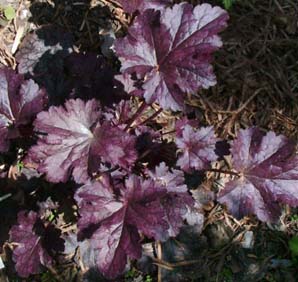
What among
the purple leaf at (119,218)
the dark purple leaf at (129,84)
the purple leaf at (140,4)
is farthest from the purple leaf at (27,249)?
the purple leaf at (140,4)

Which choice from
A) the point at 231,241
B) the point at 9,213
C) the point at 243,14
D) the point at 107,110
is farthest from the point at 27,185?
the point at 243,14

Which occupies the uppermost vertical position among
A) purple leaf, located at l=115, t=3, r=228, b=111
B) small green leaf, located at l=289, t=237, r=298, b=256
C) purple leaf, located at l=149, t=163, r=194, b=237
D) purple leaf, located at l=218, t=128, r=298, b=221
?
purple leaf, located at l=115, t=3, r=228, b=111

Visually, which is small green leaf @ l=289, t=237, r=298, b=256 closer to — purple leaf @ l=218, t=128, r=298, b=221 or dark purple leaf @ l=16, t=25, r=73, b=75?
purple leaf @ l=218, t=128, r=298, b=221

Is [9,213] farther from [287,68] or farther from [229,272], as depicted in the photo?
[287,68]

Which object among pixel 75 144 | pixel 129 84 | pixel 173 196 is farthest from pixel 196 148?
pixel 75 144

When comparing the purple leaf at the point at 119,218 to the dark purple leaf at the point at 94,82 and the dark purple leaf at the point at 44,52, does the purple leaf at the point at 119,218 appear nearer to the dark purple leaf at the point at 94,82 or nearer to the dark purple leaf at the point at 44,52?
the dark purple leaf at the point at 94,82

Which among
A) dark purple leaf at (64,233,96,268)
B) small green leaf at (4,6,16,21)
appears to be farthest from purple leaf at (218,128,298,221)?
small green leaf at (4,6,16,21)

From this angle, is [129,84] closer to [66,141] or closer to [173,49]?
[173,49]
